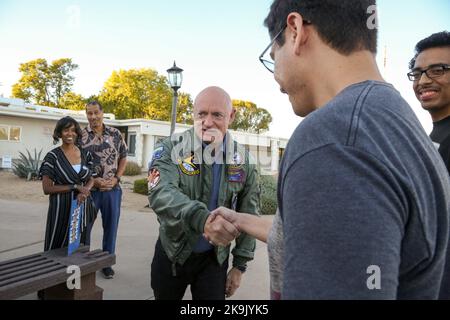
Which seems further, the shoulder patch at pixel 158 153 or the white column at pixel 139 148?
the white column at pixel 139 148

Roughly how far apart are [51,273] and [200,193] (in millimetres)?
1386

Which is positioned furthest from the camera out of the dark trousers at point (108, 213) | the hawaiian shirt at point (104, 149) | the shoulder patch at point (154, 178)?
the hawaiian shirt at point (104, 149)

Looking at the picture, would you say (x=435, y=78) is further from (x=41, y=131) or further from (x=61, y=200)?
(x=41, y=131)

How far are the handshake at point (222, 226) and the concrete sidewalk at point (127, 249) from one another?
2.12 m

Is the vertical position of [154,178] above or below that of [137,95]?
below

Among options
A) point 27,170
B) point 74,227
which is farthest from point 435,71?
point 27,170

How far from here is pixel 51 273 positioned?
103 inches

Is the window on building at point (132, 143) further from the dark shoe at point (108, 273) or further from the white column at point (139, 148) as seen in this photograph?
the dark shoe at point (108, 273)

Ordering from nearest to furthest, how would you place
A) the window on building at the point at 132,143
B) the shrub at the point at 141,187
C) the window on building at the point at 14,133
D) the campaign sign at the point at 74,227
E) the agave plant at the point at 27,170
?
the campaign sign at the point at 74,227 → the shrub at the point at 141,187 → the agave plant at the point at 27,170 → the window on building at the point at 14,133 → the window on building at the point at 132,143

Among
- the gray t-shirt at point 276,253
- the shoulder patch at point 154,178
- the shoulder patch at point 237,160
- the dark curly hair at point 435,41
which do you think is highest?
the dark curly hair at point 435,41

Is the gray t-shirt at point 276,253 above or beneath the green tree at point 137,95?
beneath

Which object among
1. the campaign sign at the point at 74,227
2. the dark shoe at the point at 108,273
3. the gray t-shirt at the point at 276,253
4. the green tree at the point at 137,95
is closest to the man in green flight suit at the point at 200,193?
the gray t-shirt at the point at 276,253

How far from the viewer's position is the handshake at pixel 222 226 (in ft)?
5.61

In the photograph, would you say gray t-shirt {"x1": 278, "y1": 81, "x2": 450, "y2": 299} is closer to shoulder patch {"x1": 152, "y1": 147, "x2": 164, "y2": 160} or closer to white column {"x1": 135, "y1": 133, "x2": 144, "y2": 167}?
shoulder patch {"x1": 152, "y1": 147, "x2": 164, "y2": 160}
